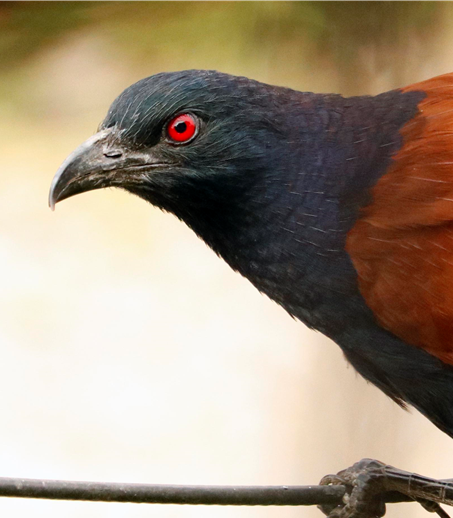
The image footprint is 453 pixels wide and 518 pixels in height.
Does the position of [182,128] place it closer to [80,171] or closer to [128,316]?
[80,171]

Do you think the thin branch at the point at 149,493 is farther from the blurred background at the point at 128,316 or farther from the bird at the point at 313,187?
the blurred background at the point at 128,316

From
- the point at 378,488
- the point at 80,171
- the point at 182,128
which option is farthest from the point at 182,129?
the point at 378,488

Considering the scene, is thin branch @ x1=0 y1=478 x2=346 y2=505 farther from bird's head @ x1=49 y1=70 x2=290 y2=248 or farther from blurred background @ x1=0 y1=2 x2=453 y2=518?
blurred background @ x1=0 y1=2 x2=453 y2=518

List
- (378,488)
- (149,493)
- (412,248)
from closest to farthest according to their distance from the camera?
(149,493)
(412,248)
(378,488)

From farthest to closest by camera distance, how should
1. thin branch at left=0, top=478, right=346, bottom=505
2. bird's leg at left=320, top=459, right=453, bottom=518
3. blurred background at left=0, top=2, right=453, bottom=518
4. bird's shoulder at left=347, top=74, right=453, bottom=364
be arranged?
blurred background at left=0, top=2, right=453, bottom=518
bird's leg at left=320, top=459, right=453, bottom=518
bird's shoulder at left=347, top=74, right=453, bottom=364
thin branch at left=0, top=478, right=346, bottom=505

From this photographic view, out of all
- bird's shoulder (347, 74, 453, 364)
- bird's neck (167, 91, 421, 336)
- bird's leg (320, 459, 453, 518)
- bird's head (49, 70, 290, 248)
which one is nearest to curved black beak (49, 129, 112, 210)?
bird's head (49, 70, 290, 248)

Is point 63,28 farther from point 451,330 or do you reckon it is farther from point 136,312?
point 451,330

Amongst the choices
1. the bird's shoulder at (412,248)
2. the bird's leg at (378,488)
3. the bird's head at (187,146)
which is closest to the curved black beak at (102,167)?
the bird's head at (187,146)
